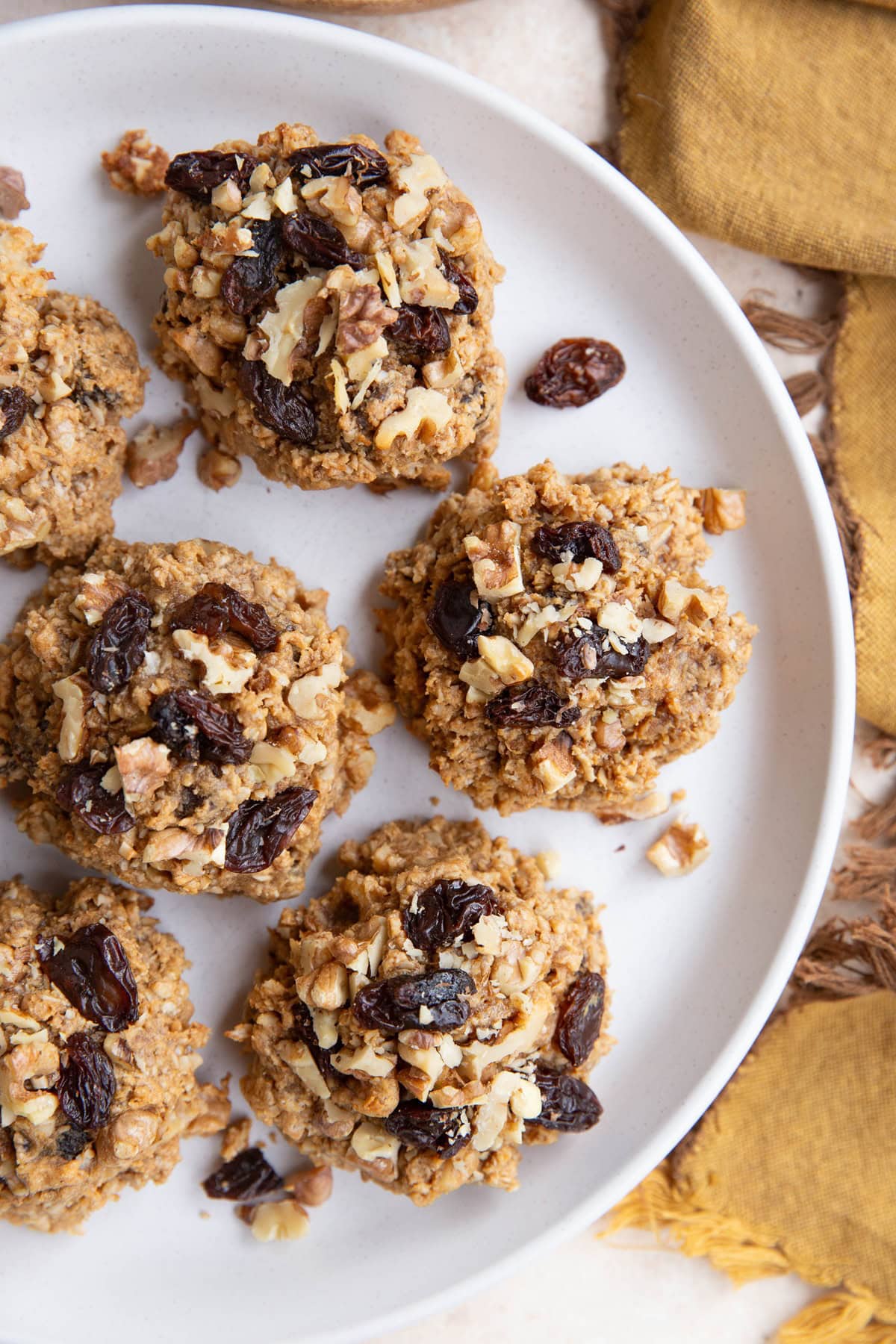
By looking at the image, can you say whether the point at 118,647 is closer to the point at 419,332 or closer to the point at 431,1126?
the point at 419,332

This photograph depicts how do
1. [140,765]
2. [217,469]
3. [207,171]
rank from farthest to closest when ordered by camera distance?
1. [217,469]
2. [207,171]
3. [140,765]

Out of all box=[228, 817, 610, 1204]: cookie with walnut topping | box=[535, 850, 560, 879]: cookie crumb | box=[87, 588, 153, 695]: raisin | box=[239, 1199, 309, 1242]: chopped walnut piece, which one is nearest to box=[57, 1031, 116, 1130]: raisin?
box=[228, 817, 610, 1204]: cookie with walnut topping

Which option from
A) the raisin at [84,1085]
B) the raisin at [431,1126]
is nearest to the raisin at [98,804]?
the raisin at [84,1085]

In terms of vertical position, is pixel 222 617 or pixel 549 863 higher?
pixel 222 617

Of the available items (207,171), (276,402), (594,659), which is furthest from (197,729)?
(207,171)

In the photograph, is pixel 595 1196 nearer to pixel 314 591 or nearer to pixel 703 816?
pixel 703 816

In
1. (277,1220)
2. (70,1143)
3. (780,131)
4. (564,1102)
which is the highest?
(780,131)

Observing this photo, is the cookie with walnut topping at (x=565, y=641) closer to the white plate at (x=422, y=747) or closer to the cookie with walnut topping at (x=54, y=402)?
the white plate at (x=422, y=747)
